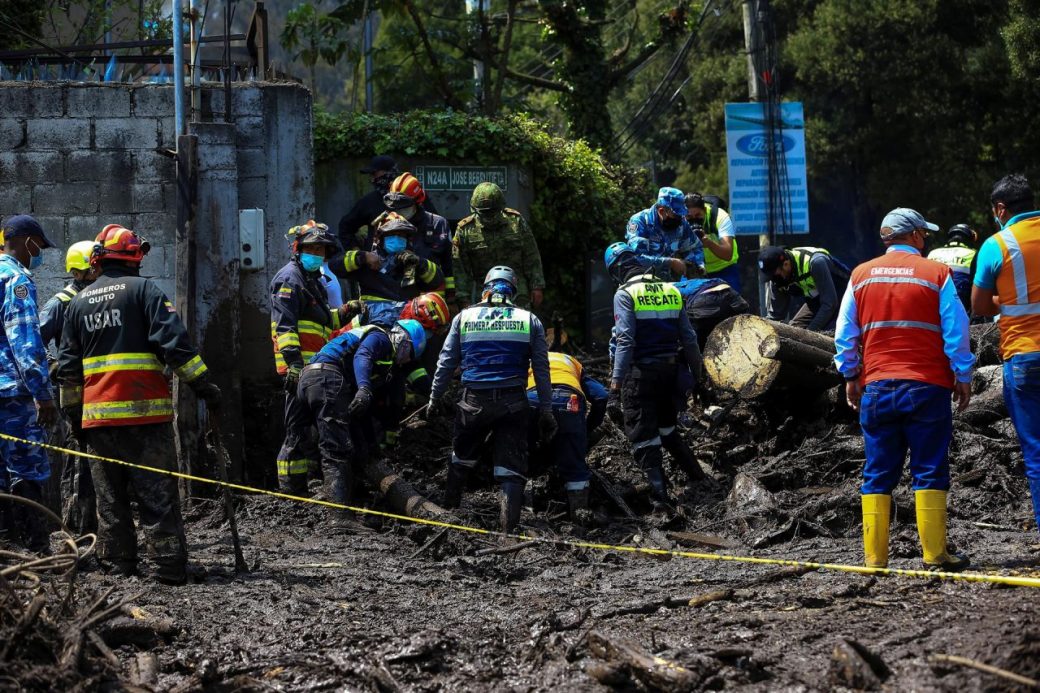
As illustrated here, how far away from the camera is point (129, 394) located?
25.8 feet

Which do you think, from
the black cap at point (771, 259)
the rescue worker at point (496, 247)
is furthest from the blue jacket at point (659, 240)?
the rescue worker at point (496, 247)

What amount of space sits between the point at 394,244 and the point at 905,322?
16.9ft

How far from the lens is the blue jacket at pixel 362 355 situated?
395 inches

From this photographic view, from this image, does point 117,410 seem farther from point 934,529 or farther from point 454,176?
point 454,176

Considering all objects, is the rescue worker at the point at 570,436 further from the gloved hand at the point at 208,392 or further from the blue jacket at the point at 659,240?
the gloved hand at the point at 208,392

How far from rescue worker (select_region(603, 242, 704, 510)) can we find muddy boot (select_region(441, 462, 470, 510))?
143 cm

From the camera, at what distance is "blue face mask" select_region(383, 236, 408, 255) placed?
11.5 m

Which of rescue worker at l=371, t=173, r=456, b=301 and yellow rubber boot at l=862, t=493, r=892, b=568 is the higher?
rescue worker at l=371, t=173, r=456, b=301

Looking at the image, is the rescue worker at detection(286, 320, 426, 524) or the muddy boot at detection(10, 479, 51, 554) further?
the rescue worker at detection(286, 320, 426, 524)

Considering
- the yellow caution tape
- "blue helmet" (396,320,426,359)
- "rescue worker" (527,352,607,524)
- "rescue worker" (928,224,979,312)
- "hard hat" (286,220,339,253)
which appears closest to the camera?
the yellow caution tape

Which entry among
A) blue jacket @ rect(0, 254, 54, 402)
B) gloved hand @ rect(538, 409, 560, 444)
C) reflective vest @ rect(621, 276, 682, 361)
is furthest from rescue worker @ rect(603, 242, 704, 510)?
blue jacket @ rect(0, 254, 54, 402)

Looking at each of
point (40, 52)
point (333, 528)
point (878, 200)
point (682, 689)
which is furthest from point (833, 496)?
point (878, 200)

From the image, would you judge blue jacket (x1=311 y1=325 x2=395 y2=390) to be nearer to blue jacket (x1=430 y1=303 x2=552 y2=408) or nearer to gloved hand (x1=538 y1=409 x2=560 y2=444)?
blue jacket (x1=430 y1=303 x2=552 y2=408)

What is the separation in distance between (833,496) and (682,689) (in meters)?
4.62
